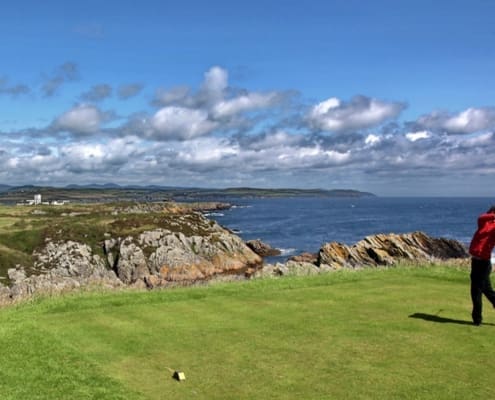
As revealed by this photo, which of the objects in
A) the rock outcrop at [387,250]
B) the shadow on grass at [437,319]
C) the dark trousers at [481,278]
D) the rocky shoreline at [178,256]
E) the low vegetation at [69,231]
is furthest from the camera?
the low vegetation at [69,231]

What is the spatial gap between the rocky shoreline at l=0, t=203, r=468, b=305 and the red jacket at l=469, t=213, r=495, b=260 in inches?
1689

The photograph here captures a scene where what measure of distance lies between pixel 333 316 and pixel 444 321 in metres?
2.53

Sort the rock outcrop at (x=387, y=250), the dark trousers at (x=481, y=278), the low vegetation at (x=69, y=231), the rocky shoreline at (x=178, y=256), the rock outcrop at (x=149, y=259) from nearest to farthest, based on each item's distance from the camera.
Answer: the dark trousers at (x=481, y=278) < the rock outcrop at (x=387, y=250) < the rocky shoreline at (x=178, y=256) < the rock outcrop at (x=149, y=259) < the low vegetation at (x=69, y=231)

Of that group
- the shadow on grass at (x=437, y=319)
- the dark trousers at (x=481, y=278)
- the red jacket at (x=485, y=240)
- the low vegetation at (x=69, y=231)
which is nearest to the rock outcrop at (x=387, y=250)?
the low vegetation at (x=69, y=231)

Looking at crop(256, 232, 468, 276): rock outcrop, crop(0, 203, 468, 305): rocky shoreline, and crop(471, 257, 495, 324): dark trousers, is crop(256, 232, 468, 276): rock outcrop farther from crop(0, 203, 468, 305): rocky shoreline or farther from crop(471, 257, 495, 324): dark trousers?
crop(471, 257, 495, 324): dark trousers

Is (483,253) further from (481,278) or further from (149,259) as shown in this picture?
(149,259)

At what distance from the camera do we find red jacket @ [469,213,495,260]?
11.9m

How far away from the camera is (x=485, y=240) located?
11.9m

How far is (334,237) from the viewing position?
105 m

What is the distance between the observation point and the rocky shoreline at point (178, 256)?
59312 millimetres

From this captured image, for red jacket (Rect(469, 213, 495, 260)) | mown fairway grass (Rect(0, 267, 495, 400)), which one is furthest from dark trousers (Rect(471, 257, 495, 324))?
mown fairway grass (Rect(0, 267, 495, 400))

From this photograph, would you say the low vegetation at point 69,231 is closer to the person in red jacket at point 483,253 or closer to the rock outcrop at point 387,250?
the rock outcrop at point 387,250

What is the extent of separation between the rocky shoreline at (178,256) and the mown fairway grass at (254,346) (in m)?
40.8

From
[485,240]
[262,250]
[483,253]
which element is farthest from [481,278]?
[262,250]
